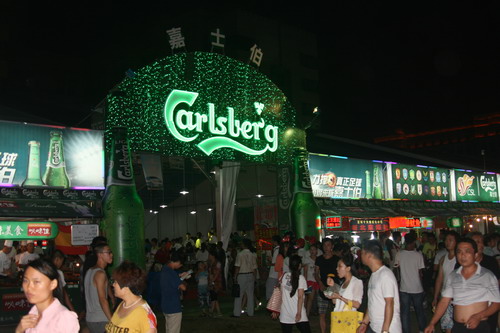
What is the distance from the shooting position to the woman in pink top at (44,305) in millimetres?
4109

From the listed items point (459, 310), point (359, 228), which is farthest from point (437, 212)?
point (459, 310)

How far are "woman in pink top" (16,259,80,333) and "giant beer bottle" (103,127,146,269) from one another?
31.8ft

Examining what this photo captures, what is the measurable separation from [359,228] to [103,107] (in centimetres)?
965

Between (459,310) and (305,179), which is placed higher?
(305,179)

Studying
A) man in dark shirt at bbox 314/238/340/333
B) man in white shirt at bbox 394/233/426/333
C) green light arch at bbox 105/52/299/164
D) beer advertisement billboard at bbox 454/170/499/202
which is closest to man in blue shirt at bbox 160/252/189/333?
man in dark shirt at bbox 314/238/340/333

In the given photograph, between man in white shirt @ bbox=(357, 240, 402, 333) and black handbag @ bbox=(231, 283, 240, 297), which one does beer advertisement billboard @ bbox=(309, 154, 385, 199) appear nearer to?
black handbag @ bbox=(231, 283, 240, 297)

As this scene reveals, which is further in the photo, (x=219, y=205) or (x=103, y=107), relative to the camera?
(x=219, y=205)

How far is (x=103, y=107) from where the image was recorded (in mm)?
15336

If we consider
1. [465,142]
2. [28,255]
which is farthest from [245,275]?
[465,142]

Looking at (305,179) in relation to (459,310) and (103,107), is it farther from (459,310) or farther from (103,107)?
(459,310)

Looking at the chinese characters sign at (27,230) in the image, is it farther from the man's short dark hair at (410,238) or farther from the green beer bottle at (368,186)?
the green beer bottle at (368,186)

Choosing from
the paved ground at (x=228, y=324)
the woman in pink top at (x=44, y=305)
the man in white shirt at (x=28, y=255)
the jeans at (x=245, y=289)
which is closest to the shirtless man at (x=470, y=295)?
the woman in pink top at (x=44, y=305)

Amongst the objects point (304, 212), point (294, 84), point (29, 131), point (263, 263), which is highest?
point (294, 84)

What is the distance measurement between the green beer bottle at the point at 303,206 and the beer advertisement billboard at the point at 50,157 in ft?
21.5
